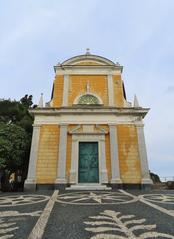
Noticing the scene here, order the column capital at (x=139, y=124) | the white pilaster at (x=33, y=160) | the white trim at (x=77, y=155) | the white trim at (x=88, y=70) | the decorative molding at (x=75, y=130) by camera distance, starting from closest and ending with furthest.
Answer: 1. the white pilaster at (x=33, y=160)
2. the white trim at (x=77, y=155)
3. the decorative molding at (x=75, y=130)
4. the column capital at (x=139, y=124)
5. the white trim at (x=88, y=70)

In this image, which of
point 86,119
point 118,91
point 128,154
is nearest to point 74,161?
point 86,119

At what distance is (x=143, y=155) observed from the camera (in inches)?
555

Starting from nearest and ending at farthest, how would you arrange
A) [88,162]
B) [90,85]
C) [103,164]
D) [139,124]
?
1. [103,164]
2. [88,162]
3. [139,124]
4. [90,85]

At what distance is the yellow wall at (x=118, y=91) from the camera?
53.8ft

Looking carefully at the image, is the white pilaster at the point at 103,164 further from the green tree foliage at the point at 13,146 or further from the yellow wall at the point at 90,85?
the green tree foliage at the point at 13,146

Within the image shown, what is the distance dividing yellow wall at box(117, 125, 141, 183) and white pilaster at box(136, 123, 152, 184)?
0.75 feet

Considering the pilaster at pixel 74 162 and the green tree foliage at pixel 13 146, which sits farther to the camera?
the green tree foliage at pixel 13 146

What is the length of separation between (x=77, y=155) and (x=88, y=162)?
819mm

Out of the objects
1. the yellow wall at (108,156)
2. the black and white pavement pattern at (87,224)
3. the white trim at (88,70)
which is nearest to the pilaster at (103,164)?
the yellow wall at (108,156)

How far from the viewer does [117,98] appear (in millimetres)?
16562

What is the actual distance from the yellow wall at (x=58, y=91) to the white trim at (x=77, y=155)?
121 inches


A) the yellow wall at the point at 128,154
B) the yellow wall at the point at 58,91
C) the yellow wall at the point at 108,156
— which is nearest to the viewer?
the yellow wall at the point at 128,154

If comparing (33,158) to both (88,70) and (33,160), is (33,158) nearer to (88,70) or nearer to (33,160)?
(33,160)

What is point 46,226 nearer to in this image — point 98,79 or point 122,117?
point 122,117
